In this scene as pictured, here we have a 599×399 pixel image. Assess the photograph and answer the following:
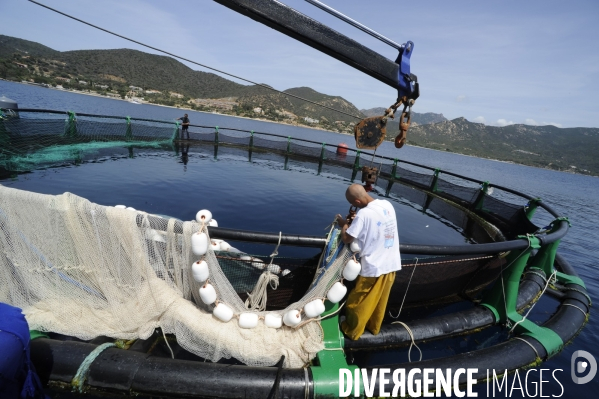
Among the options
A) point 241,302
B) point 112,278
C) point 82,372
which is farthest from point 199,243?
point 82,372

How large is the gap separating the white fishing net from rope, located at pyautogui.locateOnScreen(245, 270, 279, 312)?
0.36m

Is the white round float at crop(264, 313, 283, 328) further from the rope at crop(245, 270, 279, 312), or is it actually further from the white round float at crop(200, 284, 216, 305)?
the white round float at crop(200, 284, 216, 305)

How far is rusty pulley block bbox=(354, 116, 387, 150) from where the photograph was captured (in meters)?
3.48

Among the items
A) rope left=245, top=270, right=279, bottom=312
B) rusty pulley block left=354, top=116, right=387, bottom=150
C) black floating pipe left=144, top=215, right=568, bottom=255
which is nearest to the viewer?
black floating pipe left=144, top=215, right=568, bottom=255

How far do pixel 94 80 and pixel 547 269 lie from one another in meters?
154

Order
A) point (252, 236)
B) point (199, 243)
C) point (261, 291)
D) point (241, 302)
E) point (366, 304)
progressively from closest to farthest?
point (199, 243) → point (252, 236) → point (366, 304) → point (241, 302) → point (261, 291)

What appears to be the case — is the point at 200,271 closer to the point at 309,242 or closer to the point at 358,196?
the point at 309,242

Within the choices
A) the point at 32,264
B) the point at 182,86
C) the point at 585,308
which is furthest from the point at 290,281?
the point at 182,86

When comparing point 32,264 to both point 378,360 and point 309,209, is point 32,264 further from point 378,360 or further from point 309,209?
point 309,209

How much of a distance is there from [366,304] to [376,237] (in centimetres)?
81

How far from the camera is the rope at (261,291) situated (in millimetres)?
3172

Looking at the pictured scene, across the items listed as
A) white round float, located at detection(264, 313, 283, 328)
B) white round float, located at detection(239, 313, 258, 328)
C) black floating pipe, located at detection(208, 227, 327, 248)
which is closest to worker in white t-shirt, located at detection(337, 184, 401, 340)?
black floating pipe, located at detection(208, 227, 327, 248)

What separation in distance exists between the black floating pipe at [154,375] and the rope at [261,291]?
0.82 m

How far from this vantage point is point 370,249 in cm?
281
